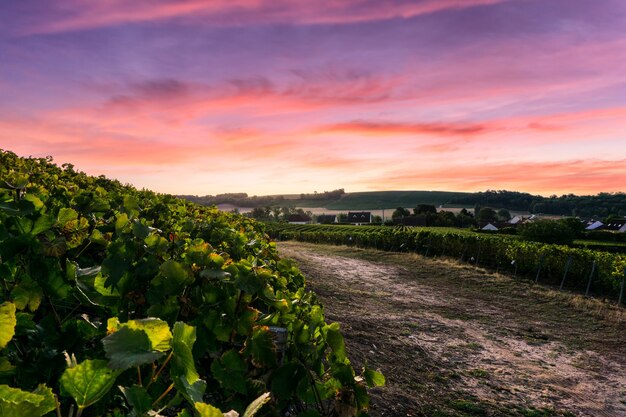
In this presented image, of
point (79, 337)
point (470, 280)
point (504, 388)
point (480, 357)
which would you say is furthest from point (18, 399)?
point (470, 280)

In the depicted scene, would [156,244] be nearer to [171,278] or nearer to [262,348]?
[171,278]

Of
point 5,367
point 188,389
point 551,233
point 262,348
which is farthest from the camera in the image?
point 551,233

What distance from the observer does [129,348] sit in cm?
92

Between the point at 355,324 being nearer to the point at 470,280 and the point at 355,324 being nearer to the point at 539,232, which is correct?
the point at 470,280

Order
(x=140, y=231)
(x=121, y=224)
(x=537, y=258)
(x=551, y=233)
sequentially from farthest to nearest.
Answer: (x=551, y=233) < (x=537, y=258) < (x=121, y=224) < (x=140, y=231)

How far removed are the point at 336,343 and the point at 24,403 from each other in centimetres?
142

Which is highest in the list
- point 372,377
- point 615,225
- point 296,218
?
point 615,225

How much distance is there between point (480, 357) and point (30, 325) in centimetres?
1121

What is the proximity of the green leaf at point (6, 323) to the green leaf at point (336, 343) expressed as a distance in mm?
1266

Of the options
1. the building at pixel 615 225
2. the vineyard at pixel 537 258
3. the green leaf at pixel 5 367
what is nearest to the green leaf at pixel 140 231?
the green leaf at pixel 5 367

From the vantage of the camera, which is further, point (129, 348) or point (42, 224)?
point (42, 224)

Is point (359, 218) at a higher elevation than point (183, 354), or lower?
lower

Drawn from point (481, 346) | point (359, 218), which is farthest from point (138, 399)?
point (359, 218)

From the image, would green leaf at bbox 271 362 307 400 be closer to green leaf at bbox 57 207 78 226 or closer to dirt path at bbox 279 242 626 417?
green leaf at bbox 57 207 78 226
